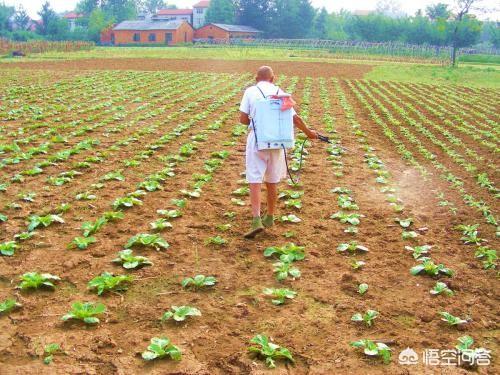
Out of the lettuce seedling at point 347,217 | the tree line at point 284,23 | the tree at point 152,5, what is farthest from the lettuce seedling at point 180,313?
the tree at point 152,5

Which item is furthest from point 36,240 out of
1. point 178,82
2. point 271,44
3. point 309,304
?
point 271,44

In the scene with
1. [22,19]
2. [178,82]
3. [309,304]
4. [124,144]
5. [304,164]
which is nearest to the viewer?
[309,304]

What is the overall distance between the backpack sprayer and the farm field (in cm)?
119

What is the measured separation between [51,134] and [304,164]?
5.86m

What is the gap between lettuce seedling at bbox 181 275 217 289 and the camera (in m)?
4.92

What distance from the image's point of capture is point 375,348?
3955mm

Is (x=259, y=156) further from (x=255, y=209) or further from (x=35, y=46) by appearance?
(x=35, y=46)

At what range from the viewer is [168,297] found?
473 centimetres

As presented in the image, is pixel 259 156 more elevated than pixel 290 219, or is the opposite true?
pixel 259 156

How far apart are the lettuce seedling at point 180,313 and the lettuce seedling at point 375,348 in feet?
4.46

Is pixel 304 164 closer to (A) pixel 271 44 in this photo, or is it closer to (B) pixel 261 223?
(B) pixel 261 223

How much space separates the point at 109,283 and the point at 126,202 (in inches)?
93.1

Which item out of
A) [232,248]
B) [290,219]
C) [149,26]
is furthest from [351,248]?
[149,26]

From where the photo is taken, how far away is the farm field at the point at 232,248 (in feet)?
13.3
